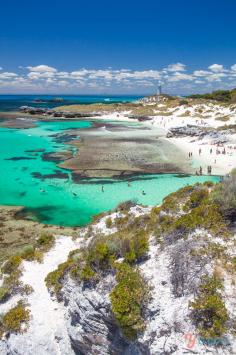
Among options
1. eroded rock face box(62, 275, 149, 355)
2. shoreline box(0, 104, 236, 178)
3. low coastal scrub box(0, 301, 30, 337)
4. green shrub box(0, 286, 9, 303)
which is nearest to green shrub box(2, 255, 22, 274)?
green shrub box(0, 286, 9, 303)

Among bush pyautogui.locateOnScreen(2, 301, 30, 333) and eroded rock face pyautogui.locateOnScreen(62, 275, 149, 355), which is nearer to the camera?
eroded rock face pyautogui.locateOnScreen(62, 275, 149, 355)

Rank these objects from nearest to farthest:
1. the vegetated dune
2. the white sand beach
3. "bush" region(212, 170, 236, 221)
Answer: the vegetated dune → "bush" region(212, 170, 236, 221) → the white sand beach

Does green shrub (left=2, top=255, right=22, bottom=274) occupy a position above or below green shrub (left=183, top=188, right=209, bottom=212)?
below

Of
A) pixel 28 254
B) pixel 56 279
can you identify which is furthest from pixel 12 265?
pixel 56 279

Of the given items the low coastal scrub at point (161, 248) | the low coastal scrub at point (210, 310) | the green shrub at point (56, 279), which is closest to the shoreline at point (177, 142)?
the low coastal scrub at point (161, 248)

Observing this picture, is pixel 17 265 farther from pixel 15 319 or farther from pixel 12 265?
pixel 15 319

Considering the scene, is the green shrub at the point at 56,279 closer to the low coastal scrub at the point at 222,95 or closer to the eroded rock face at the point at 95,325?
the eroded rock face at the point at 95,325

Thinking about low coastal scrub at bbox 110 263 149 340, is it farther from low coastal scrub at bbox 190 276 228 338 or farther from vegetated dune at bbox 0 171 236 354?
low coastal scrub at bbox 190 276 228 338
